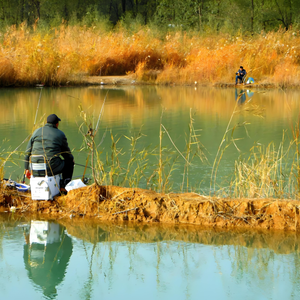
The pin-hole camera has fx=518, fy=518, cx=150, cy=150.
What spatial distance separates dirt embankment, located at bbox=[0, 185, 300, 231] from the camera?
526 cm

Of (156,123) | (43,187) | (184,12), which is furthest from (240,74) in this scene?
(184,12)

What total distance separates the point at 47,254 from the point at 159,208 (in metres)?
1.29

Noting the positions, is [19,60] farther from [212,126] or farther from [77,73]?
[212,126]

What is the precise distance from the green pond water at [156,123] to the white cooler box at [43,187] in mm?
551

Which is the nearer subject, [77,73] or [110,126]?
[110,126]

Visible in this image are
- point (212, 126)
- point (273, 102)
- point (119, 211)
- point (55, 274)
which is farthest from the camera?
point (273, 102)

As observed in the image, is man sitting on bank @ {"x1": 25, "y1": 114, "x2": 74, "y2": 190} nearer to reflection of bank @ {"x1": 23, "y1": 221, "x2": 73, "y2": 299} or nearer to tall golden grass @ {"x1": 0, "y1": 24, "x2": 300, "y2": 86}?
reflection of bank @ {"x1": 23, "y1": 221, "x2": 73, "y2": 299}

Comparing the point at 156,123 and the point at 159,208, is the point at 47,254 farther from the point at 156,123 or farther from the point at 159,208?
the point at 156,123

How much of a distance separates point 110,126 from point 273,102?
6.70 meters

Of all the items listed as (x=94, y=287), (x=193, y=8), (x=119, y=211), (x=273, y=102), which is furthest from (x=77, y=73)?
(x=94, y=287)

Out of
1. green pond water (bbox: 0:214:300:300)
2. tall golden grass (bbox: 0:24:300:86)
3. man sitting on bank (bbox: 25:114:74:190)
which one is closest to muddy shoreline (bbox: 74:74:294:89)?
tall golden grass (bbox: 0:24:300:86)

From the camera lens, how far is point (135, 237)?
5.24 metres

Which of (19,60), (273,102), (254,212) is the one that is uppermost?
(19,60)

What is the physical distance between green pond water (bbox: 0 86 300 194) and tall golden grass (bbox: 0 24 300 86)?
4.23 feet
